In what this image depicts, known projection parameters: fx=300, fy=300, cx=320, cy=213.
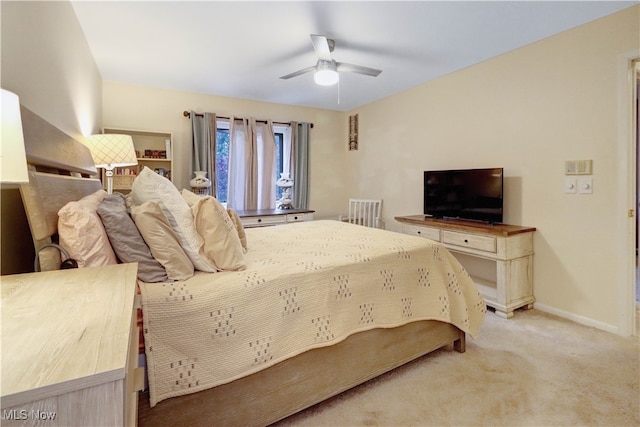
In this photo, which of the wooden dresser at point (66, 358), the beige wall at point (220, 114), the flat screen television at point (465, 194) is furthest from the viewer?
the beige wall at point (220, 114)

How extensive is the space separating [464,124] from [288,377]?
3.17m

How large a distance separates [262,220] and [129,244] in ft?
8.77

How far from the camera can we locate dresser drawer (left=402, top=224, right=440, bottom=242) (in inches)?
126

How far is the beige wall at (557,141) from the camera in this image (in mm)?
2342

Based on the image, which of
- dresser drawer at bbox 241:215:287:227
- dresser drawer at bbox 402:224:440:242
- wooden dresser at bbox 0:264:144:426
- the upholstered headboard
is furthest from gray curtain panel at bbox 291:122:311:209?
wooden dresser at bbox 0:264:144:426

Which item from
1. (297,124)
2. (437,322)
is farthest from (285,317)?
(297,124)

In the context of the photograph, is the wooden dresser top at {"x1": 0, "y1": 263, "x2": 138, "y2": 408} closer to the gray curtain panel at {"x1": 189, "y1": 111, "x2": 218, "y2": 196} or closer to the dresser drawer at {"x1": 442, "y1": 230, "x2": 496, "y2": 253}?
the dresser drawer at {"x1": 442, "y1": 230, "x2": 496, "y2": 253}

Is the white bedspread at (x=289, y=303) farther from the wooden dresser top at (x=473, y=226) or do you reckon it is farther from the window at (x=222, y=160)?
the window at (x=222, y=160)

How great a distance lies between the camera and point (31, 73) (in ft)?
4.75

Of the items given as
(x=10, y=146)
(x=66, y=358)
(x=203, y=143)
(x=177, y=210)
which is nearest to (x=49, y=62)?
(x=177, y=210)

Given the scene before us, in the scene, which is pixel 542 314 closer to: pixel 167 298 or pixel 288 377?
pixel 288 377

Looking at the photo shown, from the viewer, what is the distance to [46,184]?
1239mm

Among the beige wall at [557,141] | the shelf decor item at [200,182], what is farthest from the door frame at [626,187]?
the shelf decor item at [200,182]

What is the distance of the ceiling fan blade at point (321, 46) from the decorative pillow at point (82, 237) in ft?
6.30
